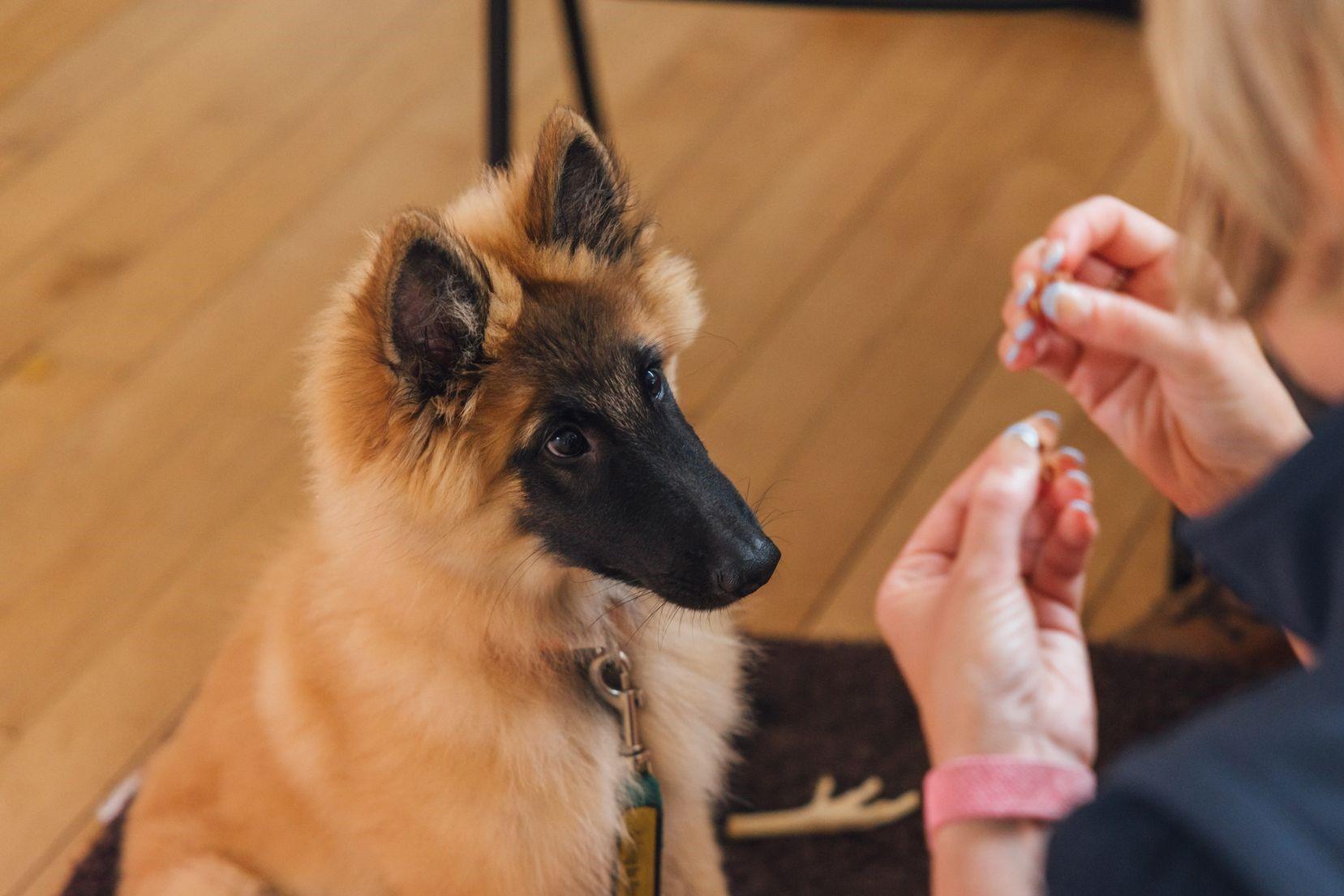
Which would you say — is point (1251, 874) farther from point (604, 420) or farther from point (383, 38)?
point (383, 38)

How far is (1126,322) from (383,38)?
2607 millimetres

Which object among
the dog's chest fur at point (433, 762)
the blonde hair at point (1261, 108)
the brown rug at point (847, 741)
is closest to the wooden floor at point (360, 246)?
the brown rug at point (847, 741)

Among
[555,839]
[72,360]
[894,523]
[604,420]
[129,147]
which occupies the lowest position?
[894,523]

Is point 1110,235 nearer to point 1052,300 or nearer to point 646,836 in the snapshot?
point 1052,300

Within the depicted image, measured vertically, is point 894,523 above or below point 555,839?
below

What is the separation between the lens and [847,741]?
1962 mm

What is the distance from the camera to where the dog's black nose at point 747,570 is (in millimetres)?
1241

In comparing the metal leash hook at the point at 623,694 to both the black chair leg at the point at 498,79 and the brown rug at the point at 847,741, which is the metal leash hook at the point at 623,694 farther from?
the black chair leg at the point at 498,79

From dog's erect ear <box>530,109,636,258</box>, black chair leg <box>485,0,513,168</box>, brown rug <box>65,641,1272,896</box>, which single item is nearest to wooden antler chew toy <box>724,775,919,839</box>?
brown rug <box>65,641,1272,896</box>

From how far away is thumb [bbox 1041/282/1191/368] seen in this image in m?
1.27

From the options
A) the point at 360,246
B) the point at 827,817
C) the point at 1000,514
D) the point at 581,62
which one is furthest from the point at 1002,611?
the point at 360,246

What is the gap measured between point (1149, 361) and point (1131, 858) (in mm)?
768

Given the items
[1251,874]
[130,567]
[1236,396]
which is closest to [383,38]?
[130,567]

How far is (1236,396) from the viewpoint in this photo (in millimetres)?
1301
